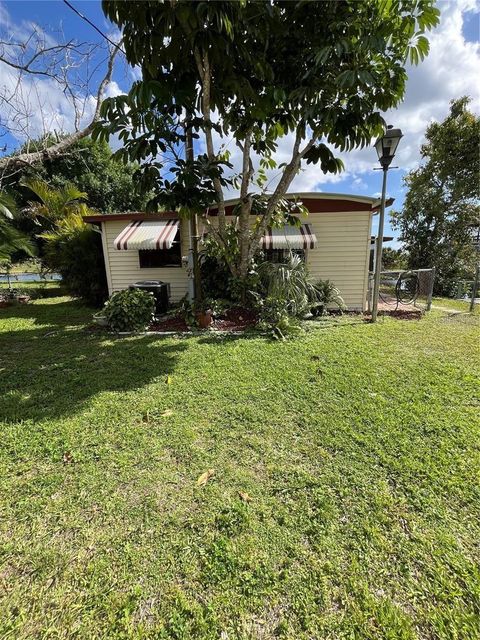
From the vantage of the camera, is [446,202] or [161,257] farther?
[446,202]

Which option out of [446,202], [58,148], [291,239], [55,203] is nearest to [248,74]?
[291,239]

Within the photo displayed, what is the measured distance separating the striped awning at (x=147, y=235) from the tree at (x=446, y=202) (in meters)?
14.0

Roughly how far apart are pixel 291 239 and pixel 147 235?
425cm

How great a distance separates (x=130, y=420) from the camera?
323 centimetres

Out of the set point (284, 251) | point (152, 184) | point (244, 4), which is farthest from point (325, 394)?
point (284, 251)

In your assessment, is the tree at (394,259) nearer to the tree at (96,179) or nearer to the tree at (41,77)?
the tree at (96,179)

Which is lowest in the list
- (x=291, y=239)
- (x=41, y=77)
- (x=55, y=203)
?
(x=291, y=239)

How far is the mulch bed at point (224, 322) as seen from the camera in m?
6.91

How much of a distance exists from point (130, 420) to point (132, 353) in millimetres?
2305

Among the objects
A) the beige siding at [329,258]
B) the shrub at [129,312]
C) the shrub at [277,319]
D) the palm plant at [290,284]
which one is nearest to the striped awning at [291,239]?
the palm plant at [290,284]

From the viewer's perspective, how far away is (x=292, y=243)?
8359 mm

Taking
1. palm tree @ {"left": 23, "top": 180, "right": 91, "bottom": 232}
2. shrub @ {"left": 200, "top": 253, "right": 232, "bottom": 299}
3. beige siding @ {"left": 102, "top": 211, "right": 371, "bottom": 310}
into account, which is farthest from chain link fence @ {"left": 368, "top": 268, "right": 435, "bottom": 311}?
palm tree @ {"left": 23, "top": 180, "right": 91, "bottom": 232}

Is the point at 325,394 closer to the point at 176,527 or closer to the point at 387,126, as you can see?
the point at 176,527

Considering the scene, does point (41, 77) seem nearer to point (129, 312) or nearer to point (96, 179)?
point (129, 312)
